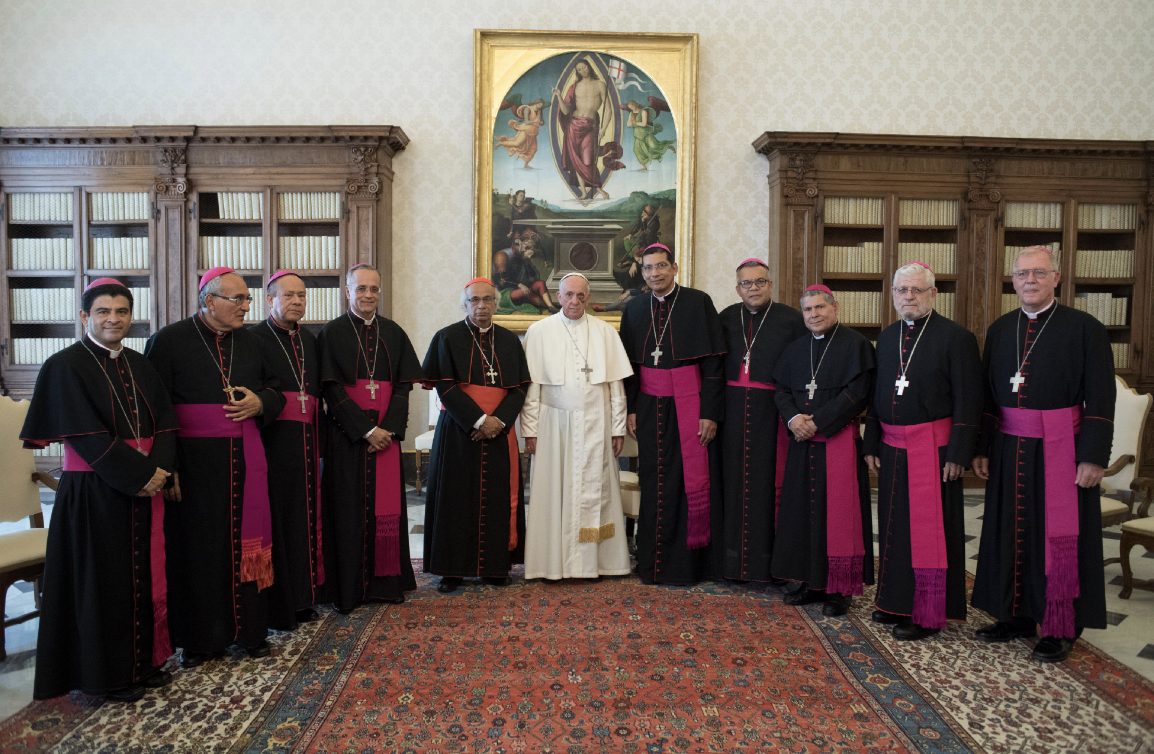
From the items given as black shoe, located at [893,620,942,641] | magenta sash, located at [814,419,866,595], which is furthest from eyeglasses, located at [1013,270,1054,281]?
black shoe, located at [893,620,942,641]

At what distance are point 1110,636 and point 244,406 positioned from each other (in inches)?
165

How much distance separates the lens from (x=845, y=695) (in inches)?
120

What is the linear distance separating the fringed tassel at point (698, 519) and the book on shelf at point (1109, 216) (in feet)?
16.7

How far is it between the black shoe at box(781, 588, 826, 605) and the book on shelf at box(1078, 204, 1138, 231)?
5.06 m

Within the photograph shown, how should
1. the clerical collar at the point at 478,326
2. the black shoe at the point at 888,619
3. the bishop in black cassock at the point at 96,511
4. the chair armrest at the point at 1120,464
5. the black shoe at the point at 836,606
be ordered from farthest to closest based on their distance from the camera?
the chair armrest at the point at 1120,464 < the clerical collar at the point at 478,326 < the black shoe at the point at 836,606 < the black shoe at the point at 888,619 < the bishop in black cassock at the point at 96,511

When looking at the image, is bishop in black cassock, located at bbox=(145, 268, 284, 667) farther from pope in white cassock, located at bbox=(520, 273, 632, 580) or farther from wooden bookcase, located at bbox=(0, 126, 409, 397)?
wooden bookcase, located at bbox=(0, 126, 409, 397)

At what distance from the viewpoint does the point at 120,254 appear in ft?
22.2

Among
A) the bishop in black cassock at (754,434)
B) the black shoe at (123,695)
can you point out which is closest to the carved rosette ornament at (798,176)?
the bishop in black cassock at (754,434)

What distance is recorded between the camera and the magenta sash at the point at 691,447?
4.44m

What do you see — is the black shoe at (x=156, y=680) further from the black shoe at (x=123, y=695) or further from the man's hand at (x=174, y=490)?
the man's hand at (x=174, y=490)

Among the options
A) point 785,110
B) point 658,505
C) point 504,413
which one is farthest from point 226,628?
point 785,110

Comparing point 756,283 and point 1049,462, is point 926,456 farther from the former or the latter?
point 756,283

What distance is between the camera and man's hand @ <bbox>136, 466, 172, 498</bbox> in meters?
2.91

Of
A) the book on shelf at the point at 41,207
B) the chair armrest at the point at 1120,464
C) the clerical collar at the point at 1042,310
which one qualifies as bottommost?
the chair armrest at the point at 1120,464
